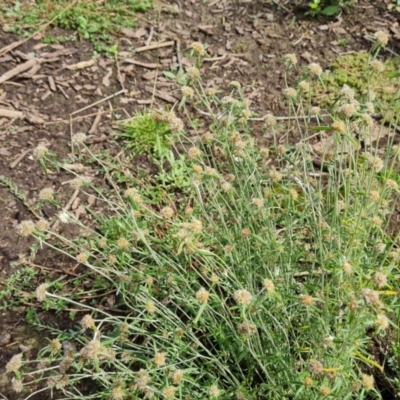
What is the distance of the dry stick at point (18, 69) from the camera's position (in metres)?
3.87

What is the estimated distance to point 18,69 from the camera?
392cm

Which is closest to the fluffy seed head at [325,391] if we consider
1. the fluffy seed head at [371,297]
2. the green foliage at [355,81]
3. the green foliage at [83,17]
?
the fluffy seed head at [371,297]

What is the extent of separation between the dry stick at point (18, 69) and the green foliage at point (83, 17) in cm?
27

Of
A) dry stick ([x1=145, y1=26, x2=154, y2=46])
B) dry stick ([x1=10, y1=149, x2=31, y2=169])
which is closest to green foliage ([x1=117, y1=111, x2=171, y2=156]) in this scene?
dry stick ([x1=10, y1=149, x2=31, y2=169])

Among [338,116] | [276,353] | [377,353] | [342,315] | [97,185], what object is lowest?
[97,185]

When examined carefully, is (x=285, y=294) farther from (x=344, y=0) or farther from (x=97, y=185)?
(x=344, y=0)

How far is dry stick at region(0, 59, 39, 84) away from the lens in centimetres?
387

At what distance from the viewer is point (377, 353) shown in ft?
7.69

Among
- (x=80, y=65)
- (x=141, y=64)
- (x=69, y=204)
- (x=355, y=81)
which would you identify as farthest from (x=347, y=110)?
(x=80, y=65)

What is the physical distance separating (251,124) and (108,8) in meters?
1.70

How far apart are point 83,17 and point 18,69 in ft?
2.39

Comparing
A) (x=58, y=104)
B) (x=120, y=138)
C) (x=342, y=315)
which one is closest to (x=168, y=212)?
(x=342, y=315)

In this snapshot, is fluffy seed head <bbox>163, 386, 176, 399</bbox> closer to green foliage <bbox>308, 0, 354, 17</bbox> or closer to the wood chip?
the wood chip

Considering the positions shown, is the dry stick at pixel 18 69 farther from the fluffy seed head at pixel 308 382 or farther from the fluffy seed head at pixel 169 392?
the fluffy seed head at pixel 308 382
